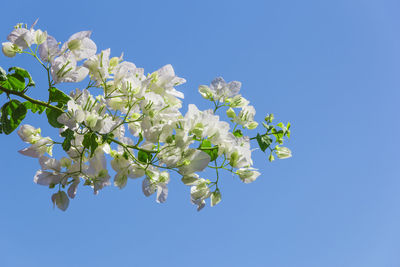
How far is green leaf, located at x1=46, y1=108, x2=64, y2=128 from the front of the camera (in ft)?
2.87

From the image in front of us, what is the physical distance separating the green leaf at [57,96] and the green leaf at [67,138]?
0.21 ft

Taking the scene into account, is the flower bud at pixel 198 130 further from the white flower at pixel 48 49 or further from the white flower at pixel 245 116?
the white flower at pixel 48 49

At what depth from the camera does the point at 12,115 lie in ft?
3.06

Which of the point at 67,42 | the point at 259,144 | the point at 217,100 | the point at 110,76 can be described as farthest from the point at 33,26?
the point at 259,144

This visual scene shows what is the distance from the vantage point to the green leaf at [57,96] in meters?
0.86

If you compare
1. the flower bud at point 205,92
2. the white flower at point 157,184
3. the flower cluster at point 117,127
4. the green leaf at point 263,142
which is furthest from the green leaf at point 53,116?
the green leaf at point 263,142

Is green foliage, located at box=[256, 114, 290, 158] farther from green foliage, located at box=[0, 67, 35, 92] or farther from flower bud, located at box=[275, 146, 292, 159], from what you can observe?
green foliage, located at box=[0, 67, 35, 92]

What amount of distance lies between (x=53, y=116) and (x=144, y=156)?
0.22 metres

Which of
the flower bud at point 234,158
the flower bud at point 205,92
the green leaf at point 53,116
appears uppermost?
the flower bud at point 205,92

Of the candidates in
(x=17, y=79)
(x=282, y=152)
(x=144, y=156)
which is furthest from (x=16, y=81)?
(x=282, y=152)

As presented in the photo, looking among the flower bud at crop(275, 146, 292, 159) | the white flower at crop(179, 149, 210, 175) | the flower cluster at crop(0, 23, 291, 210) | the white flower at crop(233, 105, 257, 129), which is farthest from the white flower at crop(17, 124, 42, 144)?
the flower bud at crop(275, 146, 292, 159)

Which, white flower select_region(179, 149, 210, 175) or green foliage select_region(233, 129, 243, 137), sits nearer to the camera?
white flower select_region(179, 149, 210, 175)

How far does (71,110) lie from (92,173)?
174 mm

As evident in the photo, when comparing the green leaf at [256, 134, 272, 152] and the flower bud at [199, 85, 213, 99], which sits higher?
the flower bud at [199, 85, 213, 99]
